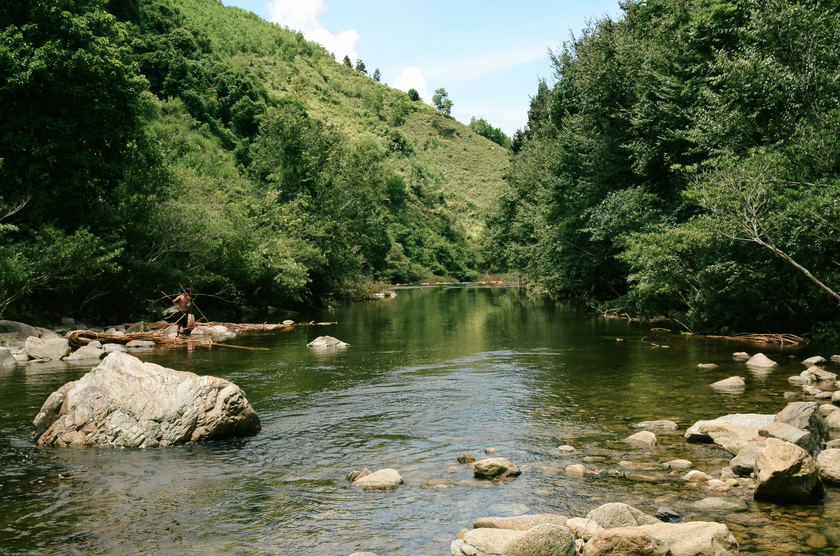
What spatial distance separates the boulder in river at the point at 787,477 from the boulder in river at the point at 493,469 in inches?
118

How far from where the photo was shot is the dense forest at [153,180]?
79.1 ft

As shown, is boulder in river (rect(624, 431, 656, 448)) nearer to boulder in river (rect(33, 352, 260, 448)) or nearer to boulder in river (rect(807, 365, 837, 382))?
boulder in river (rect(33, 352, 260, 448))

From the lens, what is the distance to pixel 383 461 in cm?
930

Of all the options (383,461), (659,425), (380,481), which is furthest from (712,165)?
(380,481)

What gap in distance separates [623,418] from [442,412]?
3589mm

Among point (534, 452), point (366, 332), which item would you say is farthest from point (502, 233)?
point (534, 452)

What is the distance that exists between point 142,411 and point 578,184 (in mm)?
30078

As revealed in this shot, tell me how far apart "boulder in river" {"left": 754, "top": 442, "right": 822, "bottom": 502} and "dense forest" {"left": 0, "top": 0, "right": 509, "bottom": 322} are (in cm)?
2293

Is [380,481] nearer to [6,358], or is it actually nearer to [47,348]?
[6,358]

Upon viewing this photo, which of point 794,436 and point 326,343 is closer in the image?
point 794,436

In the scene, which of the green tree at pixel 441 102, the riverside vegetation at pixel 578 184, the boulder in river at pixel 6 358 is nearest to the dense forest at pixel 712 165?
the riverside vegetation at pixel 578 184

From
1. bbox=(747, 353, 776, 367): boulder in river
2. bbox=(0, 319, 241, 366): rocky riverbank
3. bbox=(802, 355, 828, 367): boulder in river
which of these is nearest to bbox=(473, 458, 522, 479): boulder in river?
bbox=(747, 353, 776, 367): boulder in river

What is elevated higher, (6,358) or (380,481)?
(6,358)

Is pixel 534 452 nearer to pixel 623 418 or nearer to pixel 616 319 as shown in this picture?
pixel 623 418
